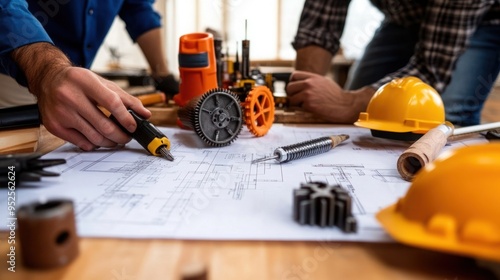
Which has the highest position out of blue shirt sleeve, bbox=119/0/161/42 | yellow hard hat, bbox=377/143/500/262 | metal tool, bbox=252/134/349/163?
blue shirt sleeve, bbox=119/0/161/42

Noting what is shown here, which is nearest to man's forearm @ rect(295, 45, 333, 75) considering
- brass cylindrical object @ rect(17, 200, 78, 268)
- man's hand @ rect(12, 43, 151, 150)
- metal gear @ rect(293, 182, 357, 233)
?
man's hand @ rect(12, 43, 151, 150)

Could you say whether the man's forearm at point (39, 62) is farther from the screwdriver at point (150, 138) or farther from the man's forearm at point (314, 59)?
the man's forearm at point (314, 59)

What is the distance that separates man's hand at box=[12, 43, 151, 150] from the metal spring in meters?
0.26

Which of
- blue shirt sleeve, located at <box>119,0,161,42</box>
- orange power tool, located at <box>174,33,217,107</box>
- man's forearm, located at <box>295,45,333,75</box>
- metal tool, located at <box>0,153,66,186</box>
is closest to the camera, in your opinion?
metal tool, located at <box>0,153,66,186</box>

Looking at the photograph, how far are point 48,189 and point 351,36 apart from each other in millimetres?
3320

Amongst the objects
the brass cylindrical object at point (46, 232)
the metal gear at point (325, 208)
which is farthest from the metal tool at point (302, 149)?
the brass cylindrical object at point (46, 232)

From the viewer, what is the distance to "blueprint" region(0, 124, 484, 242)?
1.29ft

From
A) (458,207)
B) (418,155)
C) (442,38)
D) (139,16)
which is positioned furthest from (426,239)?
(139,16)

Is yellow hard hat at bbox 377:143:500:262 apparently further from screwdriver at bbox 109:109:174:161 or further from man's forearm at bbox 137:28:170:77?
man's forearm at bbox 137:28:170:77

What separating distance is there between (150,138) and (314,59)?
841 millimetres

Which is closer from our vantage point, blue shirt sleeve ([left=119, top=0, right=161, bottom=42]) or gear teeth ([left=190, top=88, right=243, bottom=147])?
gear teeth ([left=190, top=88, right=243, bottom=147])

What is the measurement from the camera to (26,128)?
74 cm

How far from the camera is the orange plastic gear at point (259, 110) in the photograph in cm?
79

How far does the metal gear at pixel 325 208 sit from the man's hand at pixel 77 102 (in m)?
0.38
